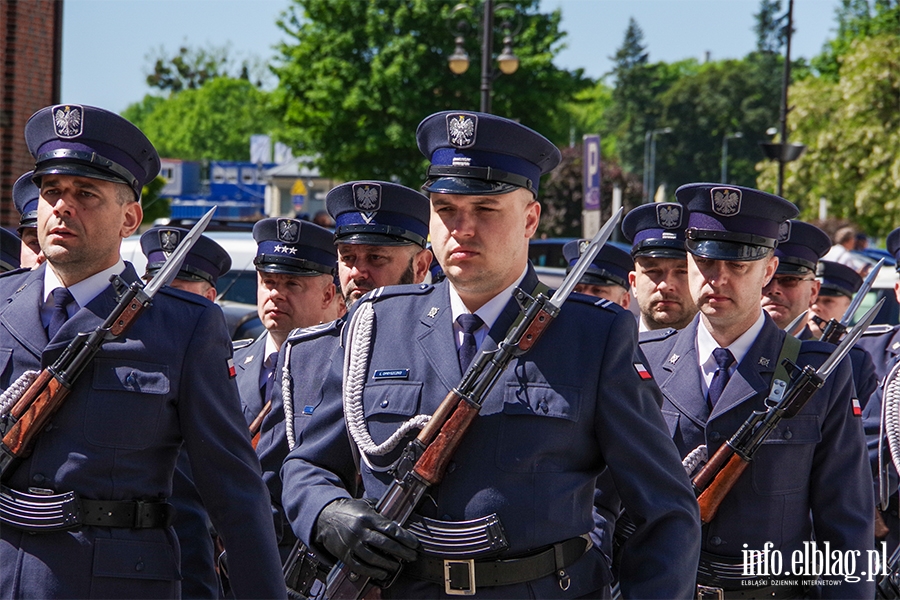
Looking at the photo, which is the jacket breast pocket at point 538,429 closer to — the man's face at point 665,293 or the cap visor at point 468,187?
the cap visor at point 468,187

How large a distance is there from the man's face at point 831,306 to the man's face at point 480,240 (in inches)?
201

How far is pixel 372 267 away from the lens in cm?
559

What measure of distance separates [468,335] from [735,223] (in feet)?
5.39

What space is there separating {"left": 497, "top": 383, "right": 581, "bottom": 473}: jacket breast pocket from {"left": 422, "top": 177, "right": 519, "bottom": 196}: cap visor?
22.0 inches

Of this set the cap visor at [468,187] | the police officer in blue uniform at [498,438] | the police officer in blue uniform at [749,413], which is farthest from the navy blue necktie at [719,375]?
the cap visor at [468,187]

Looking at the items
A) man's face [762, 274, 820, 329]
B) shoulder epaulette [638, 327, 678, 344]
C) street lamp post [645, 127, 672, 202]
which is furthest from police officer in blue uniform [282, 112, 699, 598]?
street lamp post [645, 127, 672, 202]

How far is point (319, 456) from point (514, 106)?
30.9 metres

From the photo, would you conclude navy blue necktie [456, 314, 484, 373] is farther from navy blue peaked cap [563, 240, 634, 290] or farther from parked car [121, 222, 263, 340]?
parked car [121, 222, 263, 340]

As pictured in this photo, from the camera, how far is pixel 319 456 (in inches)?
137

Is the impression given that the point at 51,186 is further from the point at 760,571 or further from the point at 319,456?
the point at 760,571

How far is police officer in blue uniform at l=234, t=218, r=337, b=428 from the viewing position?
5531mm

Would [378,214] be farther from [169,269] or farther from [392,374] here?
[392,374]

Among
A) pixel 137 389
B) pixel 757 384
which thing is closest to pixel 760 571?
pixel 757 384

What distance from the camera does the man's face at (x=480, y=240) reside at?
3.30 metres
